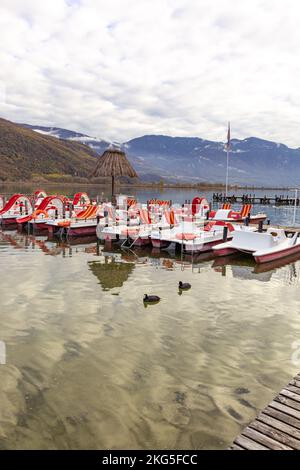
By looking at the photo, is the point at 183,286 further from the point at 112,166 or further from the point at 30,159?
the point at 30,159

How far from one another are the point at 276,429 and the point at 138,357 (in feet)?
11.4

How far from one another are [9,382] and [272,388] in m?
5.01

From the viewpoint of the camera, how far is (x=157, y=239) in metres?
19.7

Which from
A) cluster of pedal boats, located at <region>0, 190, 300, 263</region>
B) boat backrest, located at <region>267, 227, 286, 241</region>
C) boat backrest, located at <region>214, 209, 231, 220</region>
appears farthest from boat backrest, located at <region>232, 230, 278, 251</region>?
boat backrest, located at <region>214, 209, 231, 220</region>

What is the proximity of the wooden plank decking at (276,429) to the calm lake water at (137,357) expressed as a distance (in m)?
0.68

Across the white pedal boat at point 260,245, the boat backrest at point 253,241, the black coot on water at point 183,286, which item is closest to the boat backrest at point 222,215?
the white pedal boat at point 260,245

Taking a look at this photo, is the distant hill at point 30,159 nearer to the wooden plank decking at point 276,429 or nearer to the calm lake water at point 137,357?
the calm lake water at point 137,357

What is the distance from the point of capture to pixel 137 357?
24.9 feet

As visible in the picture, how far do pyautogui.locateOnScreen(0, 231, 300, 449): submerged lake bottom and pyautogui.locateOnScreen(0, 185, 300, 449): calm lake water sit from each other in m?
0.02

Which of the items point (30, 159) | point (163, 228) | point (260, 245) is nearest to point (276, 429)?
point (260, 245)

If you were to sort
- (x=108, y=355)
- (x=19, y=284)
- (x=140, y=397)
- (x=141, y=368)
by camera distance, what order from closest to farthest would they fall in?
1. (x=140, y=397)
2. (x=141, y=368)
3. (x=108, y=355)
4. (x=19, y=284)
